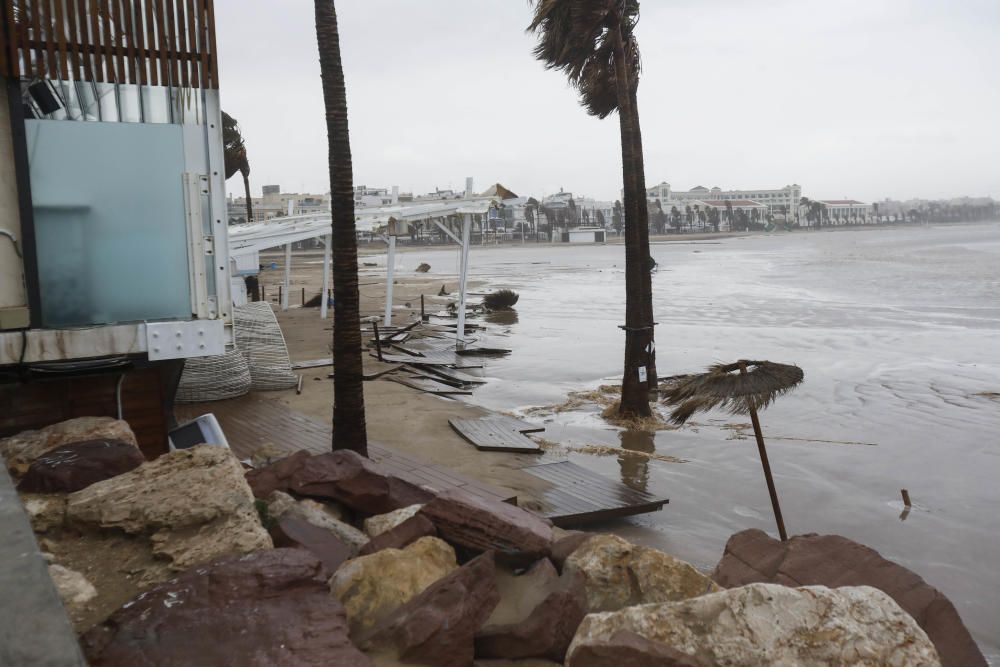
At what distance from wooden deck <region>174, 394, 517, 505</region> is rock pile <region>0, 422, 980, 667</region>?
172 centimetres

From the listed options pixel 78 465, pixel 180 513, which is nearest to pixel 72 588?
pixel 180 513

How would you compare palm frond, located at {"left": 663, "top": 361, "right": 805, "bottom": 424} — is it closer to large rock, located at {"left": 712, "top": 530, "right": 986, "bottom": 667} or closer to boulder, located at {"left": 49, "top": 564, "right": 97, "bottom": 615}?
large rock, located at {"left": 712, "top": 530, "right": 986, "bottom": 667}

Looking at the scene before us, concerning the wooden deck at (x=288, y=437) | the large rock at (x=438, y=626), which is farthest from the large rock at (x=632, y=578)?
the wooden deck at (x=288, y=437)

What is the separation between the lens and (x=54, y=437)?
499 centimetres

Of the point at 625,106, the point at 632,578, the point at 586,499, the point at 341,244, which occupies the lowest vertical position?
the point at 586,499

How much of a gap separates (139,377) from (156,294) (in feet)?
3.37

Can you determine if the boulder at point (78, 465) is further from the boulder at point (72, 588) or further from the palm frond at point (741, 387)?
the palm frond at point (741, 387)

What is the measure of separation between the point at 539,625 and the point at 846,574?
197 cm

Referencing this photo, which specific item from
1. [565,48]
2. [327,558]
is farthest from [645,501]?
[565,48]

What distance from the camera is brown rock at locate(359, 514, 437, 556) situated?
15.5 feet

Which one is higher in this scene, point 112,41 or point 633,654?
point 112,41

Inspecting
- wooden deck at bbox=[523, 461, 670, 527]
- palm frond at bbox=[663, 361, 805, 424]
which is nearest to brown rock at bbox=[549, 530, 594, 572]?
wooden deck at bbox=[523, 461, 670, 527]

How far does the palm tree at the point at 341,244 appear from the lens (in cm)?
784

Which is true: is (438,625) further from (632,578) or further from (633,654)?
(632,578)
